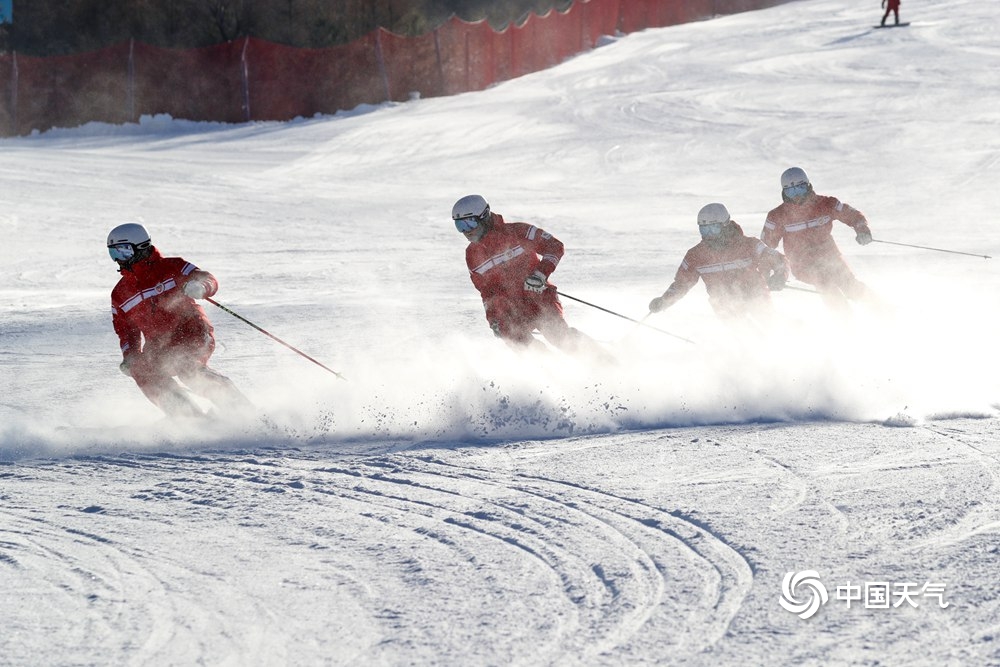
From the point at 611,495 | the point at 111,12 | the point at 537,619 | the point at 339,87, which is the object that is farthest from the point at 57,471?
the point at 111,12

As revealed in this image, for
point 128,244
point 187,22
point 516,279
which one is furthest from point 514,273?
point 187,22

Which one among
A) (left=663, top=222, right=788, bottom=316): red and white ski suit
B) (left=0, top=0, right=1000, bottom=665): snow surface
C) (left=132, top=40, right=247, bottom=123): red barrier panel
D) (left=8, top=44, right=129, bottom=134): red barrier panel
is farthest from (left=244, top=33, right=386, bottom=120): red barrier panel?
(left=663, top=222, right=788, bottom=316): red and white ski suit

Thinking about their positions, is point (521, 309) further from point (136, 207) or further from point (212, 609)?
point (136, 207)

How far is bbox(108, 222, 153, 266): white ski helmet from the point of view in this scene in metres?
8.92

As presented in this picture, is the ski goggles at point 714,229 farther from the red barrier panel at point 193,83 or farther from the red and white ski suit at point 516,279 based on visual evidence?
the red barrier panel at point 193,83

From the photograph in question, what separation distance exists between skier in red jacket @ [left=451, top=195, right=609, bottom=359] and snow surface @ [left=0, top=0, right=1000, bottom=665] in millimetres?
290

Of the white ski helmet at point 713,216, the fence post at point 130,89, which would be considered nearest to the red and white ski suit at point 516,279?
the white ski helmet at point 713,216

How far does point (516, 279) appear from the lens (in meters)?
9.94

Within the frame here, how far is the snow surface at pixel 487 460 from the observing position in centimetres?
516

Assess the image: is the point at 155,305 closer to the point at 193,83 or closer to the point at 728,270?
the point at 728,270

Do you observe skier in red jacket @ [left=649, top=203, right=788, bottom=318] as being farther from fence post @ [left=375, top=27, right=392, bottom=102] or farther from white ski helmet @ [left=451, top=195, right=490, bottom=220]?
fence post @ [left=375, top=27, right=392, bottom=102]

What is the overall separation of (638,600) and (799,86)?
1102 inches

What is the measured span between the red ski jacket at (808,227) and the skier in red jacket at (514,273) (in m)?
2.67

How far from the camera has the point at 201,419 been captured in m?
9.23
